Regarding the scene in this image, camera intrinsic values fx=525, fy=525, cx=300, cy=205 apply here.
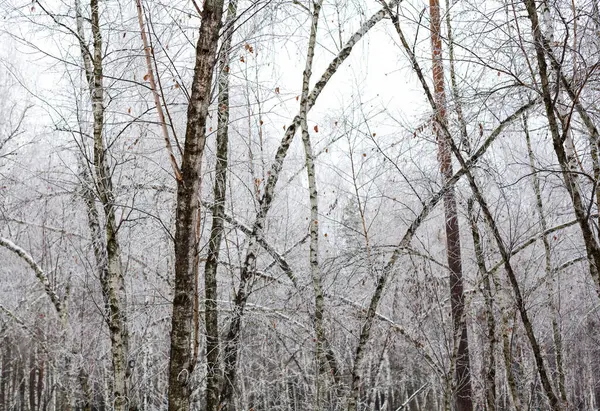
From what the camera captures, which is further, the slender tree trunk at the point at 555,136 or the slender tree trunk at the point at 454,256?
the slender tree trunk at the point at 454,256

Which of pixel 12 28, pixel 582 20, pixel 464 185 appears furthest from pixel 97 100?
pixel 464 185

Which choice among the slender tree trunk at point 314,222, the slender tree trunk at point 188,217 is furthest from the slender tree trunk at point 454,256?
the slender tree trunk at point 188,217

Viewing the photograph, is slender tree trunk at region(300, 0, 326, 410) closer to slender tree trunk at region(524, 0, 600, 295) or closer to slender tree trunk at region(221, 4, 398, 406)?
slender tree trunk at region(221, 4, 398, 406)

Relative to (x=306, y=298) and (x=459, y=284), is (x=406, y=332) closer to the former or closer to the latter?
→ (x=459, y=284)

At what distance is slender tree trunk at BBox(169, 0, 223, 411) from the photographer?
116 inches

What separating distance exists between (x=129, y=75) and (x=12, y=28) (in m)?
1.09

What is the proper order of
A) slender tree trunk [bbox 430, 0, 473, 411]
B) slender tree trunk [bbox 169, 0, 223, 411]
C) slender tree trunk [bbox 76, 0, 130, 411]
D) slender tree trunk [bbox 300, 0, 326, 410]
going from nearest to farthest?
1. slender tree trunk [bbox 169, 0, 223, 411]
2. slender tree trunk [bbox 76, 0, 130, 411]
3. slender tree trunk [bbox 300, 0, 326, 410]
4. slender tree trunk [bbox 430, 0, 473, 411]

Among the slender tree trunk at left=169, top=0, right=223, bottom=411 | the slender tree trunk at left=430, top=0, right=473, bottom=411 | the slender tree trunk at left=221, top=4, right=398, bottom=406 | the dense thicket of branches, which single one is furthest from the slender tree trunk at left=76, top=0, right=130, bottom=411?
the slender tree trunk at left=430, top=0, right=473, bottom=411

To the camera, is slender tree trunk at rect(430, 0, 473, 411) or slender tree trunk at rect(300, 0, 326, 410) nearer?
slender tree trunk at rect(300, 0, 326, 410)

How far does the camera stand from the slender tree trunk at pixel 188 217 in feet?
9.67

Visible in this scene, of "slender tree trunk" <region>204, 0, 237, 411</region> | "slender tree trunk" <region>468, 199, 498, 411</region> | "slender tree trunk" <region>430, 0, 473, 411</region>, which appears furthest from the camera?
"slender tree trunk" <region>468, 199, 498, 411</region>

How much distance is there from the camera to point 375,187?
23.8 feet

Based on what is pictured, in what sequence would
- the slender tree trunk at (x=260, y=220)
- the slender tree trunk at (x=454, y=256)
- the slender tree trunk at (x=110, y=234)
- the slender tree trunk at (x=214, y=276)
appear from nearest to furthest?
the slender tree trunk at (x=110, y=234), the slender tree trunk at (x=214, y=276), the slender tree trunk at (x=260, y=220), the slender tree trunk at (x=454, y=256)

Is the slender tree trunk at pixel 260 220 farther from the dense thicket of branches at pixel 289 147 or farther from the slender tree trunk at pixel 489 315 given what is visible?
the slender tree trunk at pixel 489 315
